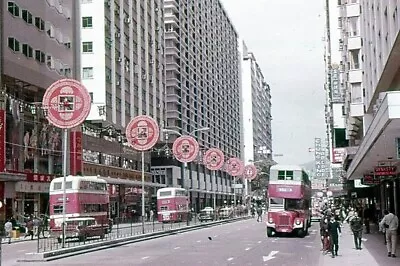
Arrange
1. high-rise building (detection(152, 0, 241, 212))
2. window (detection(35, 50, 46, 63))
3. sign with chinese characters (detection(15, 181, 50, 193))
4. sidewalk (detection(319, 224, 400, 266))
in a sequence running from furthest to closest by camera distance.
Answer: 1. high-rise building (detection(152, 0, 241, 212))
2. window (detection(35, 50, 46, 63))
3. sign with chinese characters (detection(15, 181, 50, 193))
4. sidewalk (detection(319, 224, 400, 266))

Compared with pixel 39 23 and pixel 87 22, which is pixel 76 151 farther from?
pixel 87 22

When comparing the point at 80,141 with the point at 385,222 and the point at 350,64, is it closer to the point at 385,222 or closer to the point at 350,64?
the point at 350,64

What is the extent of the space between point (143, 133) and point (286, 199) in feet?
30.6

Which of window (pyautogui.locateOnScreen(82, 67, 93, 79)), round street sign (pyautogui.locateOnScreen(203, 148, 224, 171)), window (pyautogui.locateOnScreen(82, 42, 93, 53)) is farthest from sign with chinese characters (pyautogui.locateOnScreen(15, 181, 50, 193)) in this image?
window (pyautogui.locateOnScreen(82, 42, 93, 53))

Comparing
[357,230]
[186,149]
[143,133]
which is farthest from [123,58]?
[357,230]

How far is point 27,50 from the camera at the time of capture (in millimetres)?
53906

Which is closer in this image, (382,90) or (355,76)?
(382,90)

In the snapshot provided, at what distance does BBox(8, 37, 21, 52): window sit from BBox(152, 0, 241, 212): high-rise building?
1948 inches

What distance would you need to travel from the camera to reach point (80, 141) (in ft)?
203

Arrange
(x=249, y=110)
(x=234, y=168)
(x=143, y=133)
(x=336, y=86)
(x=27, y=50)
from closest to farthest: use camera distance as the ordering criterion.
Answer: (x=143, y=133), (x=27, y=50), (x=234, y=168), (x=336, y=86), (x=249, y=110)

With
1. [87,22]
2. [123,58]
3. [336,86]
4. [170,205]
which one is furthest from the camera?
[123,58]

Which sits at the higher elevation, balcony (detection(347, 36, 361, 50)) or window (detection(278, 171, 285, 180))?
balcony (detection(347, 36, 361, 50))

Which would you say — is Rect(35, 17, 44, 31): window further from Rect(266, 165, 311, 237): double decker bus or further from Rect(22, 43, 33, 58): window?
Rect(266, 165, 311, 237): double decker bus

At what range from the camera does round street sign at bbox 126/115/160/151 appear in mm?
40281
